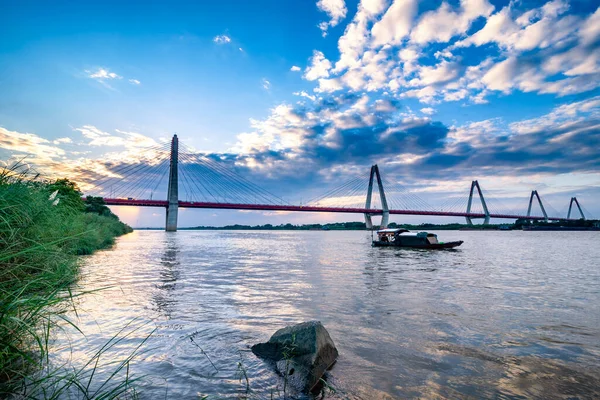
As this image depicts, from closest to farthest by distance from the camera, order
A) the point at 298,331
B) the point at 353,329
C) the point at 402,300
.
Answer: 1. the point at 298,331
2. the point at 353,329
3. the point at 402,300

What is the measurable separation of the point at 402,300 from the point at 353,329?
3.53 m

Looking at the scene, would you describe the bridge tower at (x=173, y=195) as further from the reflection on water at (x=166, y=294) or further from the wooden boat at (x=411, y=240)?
the reflection on water at (x=166, y=294)

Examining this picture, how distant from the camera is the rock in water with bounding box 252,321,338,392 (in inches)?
165

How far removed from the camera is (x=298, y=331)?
15.9ft

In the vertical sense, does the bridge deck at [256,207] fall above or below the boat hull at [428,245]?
above

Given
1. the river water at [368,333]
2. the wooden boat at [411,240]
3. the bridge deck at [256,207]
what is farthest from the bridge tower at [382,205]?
the river water at [368,333]

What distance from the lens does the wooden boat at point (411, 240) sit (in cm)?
3133

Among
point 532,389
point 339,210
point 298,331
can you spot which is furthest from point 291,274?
point 339,210

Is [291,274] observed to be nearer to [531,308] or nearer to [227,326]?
[227,326]

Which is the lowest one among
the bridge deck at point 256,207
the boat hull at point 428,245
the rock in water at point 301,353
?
the boat hull at point 428,245

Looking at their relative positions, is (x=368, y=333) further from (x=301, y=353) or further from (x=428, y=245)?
(x=428, y=245)

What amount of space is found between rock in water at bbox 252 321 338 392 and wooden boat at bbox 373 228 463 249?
29639 millimetres

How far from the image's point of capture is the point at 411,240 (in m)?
33.9

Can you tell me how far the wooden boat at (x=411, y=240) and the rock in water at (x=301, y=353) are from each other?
2964cm
